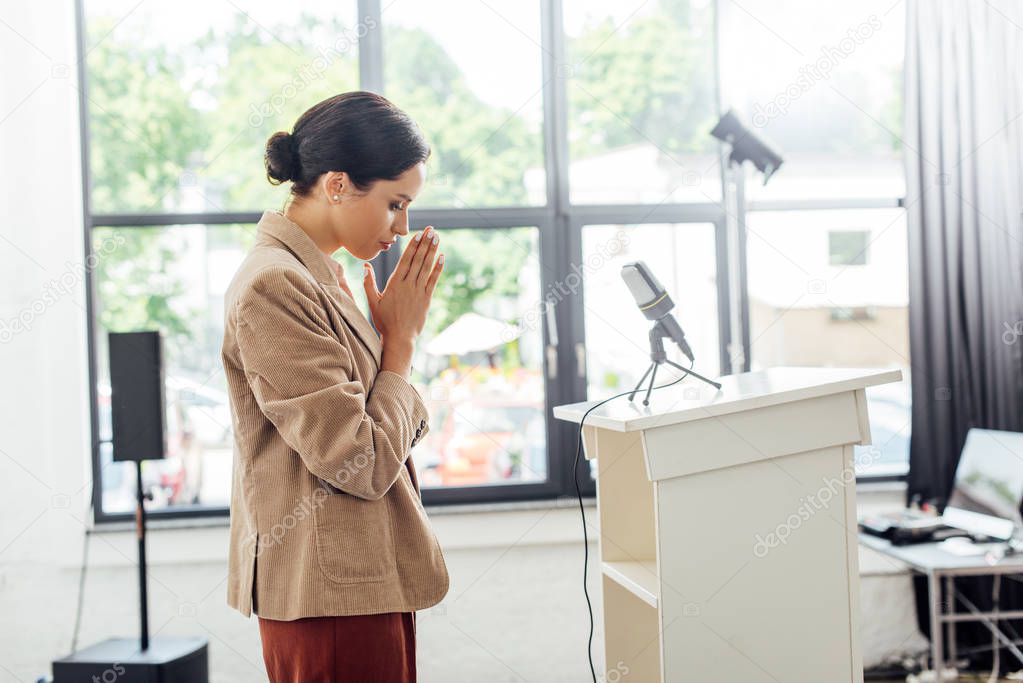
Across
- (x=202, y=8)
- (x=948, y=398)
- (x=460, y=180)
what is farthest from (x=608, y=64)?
(x=948, y=398)

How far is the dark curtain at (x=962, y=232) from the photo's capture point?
10.3ft

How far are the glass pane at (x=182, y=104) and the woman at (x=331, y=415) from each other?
1904 mm

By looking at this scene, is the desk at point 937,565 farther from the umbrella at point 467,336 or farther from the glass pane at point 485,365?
the umbrella at point 467,336

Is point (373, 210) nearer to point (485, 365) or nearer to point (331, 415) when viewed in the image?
point (331, 415)

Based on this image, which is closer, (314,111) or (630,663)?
(314,111)

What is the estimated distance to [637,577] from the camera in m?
1.52

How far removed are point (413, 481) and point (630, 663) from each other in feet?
1.97

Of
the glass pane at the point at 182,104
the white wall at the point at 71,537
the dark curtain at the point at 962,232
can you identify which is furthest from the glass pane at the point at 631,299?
the glass pane at the point at 182,104

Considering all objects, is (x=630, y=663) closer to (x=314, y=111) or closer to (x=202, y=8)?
(x=314, y=111)

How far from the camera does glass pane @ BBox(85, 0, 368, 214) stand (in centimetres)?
310

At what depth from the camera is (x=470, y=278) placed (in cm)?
322

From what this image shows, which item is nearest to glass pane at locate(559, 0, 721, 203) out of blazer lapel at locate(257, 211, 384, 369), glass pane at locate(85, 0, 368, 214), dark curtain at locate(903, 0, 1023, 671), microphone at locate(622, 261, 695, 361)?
dark curtain at locate(903, 0, 1023, 671)

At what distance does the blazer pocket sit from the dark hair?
453 millimetres

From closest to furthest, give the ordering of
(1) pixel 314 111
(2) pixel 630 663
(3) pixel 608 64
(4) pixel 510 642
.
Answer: (1) pixel 314 111 → (2) pixel 630 663 → (4) pixel 510 642 → (3) pixel 608 64
